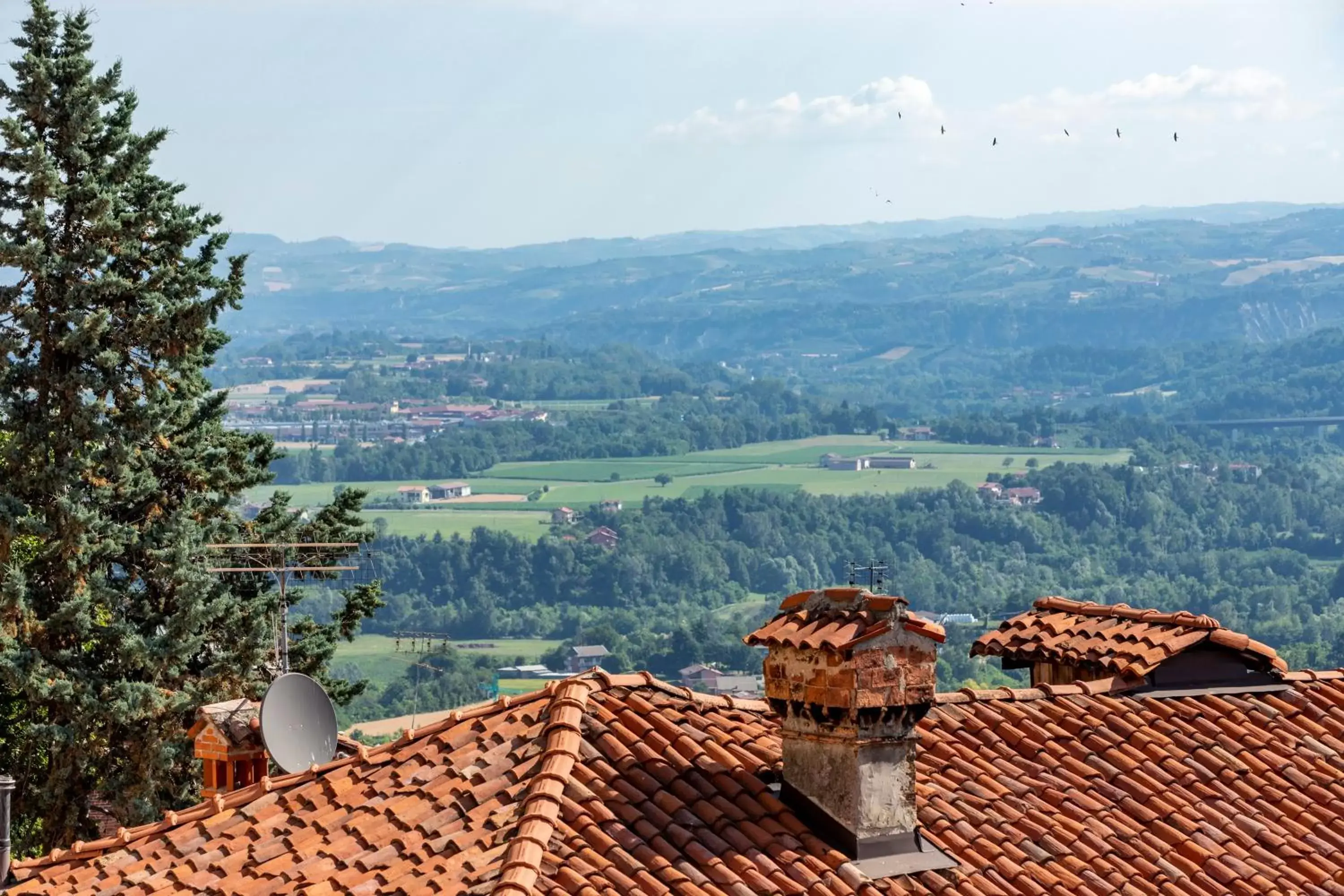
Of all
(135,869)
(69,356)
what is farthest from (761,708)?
(69,356)

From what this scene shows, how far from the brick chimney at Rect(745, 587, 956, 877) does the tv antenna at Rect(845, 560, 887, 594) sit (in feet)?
2.78

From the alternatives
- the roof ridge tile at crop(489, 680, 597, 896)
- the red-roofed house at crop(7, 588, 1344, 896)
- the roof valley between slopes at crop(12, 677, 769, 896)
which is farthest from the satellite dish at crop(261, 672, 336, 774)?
the roof ridge tile at crop(489, 680, 597, 896)

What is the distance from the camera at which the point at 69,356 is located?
2778 cm

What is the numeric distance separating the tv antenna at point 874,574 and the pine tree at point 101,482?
14.9m

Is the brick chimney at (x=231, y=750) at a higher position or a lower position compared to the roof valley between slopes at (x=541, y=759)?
lower

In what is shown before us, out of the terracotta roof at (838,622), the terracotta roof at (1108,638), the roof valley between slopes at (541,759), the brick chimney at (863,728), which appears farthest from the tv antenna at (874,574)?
the terracotta roof at (1108,638)

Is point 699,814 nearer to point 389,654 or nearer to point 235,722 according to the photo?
point 235,722

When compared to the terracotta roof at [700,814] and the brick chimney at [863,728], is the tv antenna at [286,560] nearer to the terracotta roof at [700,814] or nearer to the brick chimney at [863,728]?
the terracotta roof at [700,814]

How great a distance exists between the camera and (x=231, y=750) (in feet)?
50.1

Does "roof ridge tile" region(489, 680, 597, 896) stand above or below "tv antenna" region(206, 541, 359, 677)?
above

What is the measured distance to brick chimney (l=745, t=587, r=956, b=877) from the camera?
1194cm

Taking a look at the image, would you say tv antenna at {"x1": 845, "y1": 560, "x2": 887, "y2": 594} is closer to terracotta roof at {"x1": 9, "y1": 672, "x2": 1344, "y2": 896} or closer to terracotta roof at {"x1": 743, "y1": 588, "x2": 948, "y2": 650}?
terracotta roof at {"x1": 743, "y1": 588, "x2": 948, "y2": 650}

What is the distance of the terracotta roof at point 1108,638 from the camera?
15344 millimetres

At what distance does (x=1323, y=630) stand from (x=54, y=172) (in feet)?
497
